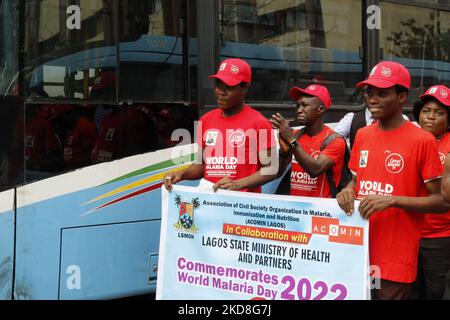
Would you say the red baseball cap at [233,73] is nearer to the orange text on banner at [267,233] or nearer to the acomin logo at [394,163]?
the orange text on banner at [267,233]

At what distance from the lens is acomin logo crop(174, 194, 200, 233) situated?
13.3 ft

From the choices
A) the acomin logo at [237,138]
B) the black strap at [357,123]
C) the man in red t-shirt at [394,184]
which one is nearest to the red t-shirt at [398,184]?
the man in red t-shirt at [394,184]

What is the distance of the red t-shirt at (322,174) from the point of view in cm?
417

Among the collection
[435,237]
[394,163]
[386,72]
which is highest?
[386,72]

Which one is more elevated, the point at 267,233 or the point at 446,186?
the point at 446,186

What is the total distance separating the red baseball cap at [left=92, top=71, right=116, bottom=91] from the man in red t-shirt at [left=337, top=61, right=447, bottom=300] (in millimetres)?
1740

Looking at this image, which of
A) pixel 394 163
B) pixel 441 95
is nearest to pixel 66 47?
pixel 394 163

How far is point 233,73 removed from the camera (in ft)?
13.2

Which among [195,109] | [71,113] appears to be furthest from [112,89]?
[195,109]

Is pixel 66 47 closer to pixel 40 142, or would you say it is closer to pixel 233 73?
pixel 40 142

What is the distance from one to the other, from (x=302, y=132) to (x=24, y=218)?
6.31 ft

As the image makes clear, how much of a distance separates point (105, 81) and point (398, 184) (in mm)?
2061

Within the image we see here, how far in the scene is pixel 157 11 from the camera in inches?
175

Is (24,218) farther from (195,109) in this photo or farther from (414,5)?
(414,5)
